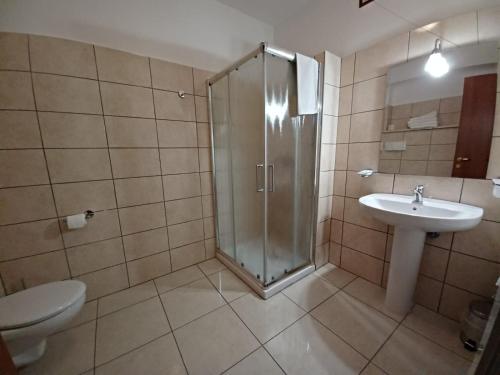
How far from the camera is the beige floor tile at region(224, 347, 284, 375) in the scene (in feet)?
3.48

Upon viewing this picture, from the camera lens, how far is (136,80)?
1545mm

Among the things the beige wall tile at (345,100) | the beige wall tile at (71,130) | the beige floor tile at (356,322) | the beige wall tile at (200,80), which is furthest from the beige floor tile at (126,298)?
the beige wall tile at (345,100)

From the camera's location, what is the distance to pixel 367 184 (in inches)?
65.4

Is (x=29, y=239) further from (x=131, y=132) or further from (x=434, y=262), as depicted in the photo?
(x=434, y=262)

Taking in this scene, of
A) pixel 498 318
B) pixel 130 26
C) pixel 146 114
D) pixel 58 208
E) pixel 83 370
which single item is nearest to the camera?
pixel 498 318

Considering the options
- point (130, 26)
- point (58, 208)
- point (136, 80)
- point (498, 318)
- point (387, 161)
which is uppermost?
point (130, 26)

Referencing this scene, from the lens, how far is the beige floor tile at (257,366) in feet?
3.48

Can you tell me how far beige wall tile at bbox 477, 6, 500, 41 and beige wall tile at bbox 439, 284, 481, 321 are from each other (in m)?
1.54

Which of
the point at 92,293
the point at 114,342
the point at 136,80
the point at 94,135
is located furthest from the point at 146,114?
the point at 114,342

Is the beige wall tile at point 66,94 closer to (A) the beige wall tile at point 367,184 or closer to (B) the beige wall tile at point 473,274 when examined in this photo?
(A) the beige wall tile at point 367,184

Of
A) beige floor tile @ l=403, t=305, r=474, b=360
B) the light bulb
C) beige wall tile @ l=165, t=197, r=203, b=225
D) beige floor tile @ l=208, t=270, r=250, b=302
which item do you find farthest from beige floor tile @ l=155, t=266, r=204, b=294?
→ the light bulb

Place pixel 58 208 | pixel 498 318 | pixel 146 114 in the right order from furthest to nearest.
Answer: pixel 146 114
pixel 58 208
pixel 498 318

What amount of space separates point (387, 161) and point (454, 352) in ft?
4.04

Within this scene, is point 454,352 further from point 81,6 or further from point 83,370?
point 81,6
